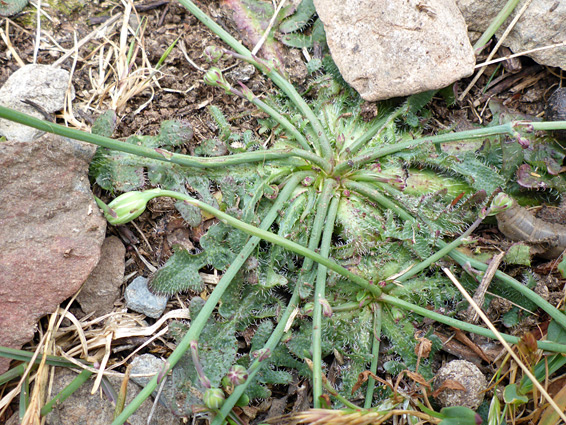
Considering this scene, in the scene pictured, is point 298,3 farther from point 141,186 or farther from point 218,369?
point 218,369

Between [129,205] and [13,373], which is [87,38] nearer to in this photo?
[129,205]

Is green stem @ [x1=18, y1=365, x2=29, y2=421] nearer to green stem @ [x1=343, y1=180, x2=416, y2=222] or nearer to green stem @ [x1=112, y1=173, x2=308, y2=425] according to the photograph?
green stem @ [x1=112, y1=173, x2=308, y2=425]

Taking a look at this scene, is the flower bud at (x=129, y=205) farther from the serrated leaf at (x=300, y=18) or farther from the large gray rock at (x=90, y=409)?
the serrated leaf at (x=300, y=18)

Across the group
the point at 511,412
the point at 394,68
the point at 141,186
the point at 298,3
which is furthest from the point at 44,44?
the point at 511,412


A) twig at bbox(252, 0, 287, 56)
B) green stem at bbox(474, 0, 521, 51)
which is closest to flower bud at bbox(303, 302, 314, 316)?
twig at bbox(252, 0, 287, 56)

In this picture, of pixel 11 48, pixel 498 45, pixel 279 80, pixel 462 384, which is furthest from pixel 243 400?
pixel 498 45
